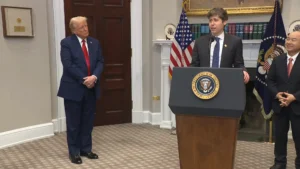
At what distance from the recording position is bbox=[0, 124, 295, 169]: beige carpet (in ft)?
11.0

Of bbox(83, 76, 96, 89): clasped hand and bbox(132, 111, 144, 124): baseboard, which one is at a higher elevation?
bbox(83, 76, 96, 89): clasped hand

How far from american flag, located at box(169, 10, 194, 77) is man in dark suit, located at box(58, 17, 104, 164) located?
137 centimetres

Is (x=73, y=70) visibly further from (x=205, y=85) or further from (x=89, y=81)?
(x=205, y=85)

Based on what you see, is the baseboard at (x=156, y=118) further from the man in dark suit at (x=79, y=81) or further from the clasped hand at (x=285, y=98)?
the clasped hand at (x=285, y=98)

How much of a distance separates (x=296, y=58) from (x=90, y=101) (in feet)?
6.87

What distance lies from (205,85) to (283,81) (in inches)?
43.3

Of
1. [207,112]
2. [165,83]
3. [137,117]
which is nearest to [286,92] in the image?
[207,112]

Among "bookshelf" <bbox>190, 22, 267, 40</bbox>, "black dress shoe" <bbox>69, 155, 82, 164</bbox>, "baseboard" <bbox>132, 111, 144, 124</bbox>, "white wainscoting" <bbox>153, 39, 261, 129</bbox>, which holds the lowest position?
"black dress shoe" <bbox>69, 155, 82, 164</bbox>

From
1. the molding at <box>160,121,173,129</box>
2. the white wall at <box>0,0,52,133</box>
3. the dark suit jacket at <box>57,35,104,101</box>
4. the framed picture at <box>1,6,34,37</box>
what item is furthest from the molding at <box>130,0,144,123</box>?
the dark suit jacket at <box>57,35,104,101</box>

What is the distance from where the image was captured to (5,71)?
3953mm

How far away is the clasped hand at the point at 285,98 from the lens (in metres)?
2.83

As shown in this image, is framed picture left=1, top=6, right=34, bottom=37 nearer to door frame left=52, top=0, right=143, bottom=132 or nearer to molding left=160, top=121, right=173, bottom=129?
door frame left=52, top=0, right=143, bottom=132

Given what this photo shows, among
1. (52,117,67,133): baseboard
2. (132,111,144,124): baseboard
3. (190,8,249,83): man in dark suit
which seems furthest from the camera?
(132,111,144,124): baseboard

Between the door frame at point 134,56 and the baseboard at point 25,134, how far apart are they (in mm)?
204
